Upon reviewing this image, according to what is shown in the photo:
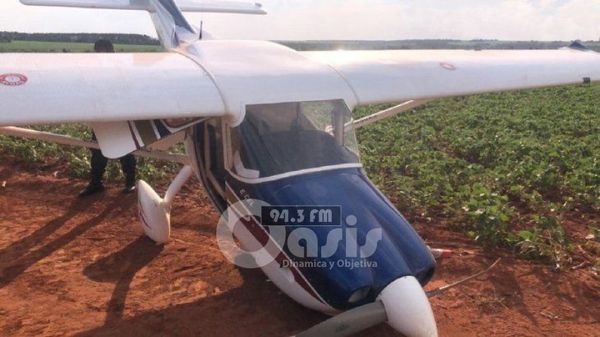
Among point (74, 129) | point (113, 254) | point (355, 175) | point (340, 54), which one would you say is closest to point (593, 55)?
point (340, 54)

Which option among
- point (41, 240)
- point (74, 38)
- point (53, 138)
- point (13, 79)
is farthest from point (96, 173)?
point (74, 38)

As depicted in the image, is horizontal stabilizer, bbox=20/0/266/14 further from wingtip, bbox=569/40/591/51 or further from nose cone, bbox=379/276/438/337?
nose cone, bbox=379/276/438/337

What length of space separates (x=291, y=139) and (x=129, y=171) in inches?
190

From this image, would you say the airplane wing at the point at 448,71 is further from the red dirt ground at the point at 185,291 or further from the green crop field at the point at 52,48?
the green crop field at the point at 52,48

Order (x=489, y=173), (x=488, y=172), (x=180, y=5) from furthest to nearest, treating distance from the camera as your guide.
Answer: 1. (x=180, y=5)
2. (x=488, y=172)
3. (x=489, y=173)

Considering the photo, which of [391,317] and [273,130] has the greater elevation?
[273,130]

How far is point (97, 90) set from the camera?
14.8 ft

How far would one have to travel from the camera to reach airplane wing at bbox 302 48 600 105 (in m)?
5.95

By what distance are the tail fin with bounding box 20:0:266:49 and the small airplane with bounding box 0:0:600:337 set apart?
3364 mm

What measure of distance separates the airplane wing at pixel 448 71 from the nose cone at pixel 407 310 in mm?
2219

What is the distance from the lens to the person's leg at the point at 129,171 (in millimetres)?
8720

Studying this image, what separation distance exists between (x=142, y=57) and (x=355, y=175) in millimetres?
2578

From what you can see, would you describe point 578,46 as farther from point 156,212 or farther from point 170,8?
point 156,212

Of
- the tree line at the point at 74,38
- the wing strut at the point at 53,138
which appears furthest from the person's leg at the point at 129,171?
Result: the tree line at the point at 74,38
